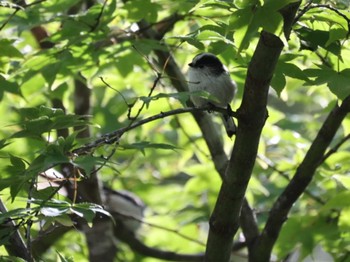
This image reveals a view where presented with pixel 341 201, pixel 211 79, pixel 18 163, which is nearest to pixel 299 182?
pixel 341 201

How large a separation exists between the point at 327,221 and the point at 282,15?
1.16 metres

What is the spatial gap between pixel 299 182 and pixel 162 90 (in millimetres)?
765

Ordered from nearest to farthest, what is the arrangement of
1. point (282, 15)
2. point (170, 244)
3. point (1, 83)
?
point (282, 15), point (1, 83), point (170, 244)

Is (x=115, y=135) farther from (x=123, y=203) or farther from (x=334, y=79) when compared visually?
(x=123, y=203)

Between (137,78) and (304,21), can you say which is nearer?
(304,21)

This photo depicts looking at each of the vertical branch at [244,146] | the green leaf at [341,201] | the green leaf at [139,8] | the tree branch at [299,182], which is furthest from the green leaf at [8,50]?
the green leaf at [341,201]

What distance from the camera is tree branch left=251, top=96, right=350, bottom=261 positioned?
190cm

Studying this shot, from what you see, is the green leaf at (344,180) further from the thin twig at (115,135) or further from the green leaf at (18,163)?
the green leaf at (18,163)

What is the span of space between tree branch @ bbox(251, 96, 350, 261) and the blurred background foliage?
133 mm

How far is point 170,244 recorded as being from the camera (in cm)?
304

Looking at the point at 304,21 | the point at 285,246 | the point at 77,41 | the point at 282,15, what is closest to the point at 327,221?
the point at 285,246

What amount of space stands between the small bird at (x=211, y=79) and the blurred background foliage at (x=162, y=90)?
0.05m

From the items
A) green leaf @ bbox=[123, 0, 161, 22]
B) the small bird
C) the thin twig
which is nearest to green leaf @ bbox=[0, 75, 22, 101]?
green leaf @ bbox=[123, 0, 161, 22]

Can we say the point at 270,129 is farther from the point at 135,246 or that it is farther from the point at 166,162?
the point at 166,162
